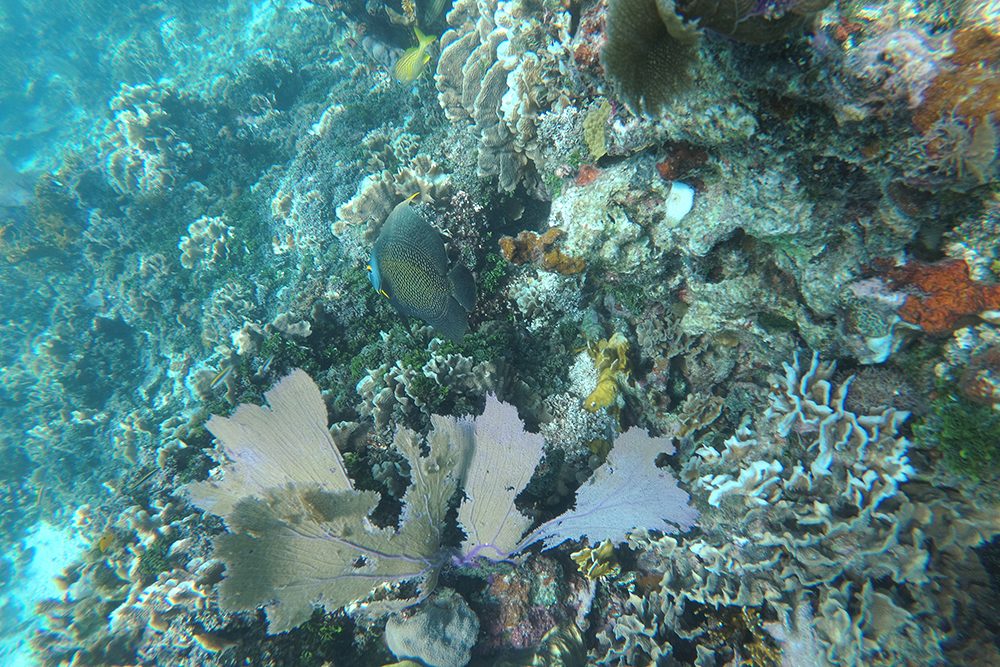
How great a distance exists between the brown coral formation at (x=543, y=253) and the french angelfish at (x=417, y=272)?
3.46 ft

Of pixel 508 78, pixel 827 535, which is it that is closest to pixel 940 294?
pixel 827 535

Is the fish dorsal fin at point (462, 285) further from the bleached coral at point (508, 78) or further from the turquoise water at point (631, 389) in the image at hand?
the bleached coral at point (508, 78)

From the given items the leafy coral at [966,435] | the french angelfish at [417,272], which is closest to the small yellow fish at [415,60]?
the french angelfish at [417,272]

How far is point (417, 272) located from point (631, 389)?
77.8 inches

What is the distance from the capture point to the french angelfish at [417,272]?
9.14 ft

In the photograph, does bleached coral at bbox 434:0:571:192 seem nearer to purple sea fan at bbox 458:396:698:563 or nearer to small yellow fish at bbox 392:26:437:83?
small yellow fish at bbox 392:26:437:83

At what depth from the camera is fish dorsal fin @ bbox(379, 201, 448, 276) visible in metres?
2.80

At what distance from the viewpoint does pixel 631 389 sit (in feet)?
11.8

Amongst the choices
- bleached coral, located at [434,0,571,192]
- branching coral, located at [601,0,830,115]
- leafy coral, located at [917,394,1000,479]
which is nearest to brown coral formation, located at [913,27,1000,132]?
branching coral, located at [601,0,830,115]

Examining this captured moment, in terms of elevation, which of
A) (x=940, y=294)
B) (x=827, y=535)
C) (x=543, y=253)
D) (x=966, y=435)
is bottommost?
(x=827, y=535)

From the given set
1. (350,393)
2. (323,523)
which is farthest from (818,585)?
(350,393)

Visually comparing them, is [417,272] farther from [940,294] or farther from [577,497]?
[940,294]

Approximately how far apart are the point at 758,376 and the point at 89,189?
50.2 feet

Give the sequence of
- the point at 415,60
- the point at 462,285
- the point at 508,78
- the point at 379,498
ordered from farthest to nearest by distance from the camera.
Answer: the point at 415,60
the point at 508,78
the point at 462,285
the point at 379,498
